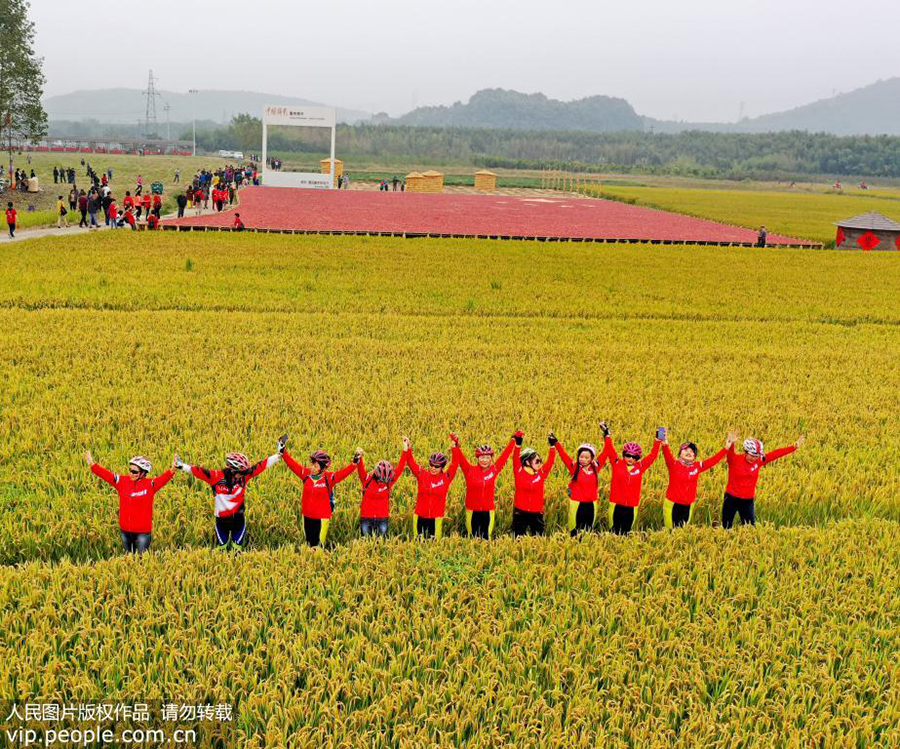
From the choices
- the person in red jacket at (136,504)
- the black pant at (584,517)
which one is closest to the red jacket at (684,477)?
the black pant at (584,517)

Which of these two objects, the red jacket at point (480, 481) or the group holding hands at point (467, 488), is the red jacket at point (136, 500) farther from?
the red jacket at point (480, 481)

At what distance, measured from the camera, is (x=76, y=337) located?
15500mm

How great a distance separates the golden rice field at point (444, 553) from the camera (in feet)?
16.8

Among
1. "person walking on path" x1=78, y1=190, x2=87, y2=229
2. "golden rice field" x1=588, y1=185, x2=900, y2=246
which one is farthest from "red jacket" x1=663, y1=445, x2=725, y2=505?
"golden rice field" x1=588, y1=185, x2=900, y2=246

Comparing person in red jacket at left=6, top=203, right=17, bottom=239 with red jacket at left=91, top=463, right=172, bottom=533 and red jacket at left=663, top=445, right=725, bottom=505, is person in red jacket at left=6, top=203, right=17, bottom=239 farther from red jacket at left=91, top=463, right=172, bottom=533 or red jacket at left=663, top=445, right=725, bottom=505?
red jacket at left=663, top=445, right=725, bottom=505

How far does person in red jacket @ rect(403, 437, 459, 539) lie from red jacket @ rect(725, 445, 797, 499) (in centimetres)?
310

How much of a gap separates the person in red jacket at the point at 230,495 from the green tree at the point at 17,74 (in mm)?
49631

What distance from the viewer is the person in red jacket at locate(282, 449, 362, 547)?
732 cm

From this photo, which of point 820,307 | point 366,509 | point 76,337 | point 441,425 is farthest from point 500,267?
point 366,509

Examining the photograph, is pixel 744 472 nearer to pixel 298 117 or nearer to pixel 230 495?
pixel 230 495

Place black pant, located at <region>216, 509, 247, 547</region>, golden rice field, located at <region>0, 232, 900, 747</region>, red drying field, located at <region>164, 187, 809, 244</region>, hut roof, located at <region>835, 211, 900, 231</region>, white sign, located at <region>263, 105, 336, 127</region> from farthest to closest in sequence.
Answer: white sign, located at <region>263, 105, 336, 127</region>, hut roof, located at <region>835, 211, 900, 231</region>, red drying field, located at <region>164, 187, 809, 244</region>, black pant, located at <region>216, 509, 247, 547</region>, golden rice field, located at <region>0, 232, 900, 747</region>

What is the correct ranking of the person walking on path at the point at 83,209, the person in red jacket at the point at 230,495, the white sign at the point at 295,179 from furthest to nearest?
1. the white sign at the point at 295,179
2. the person walking on path at the point at 83,209
3. the person in red jacket at the point at 230,495

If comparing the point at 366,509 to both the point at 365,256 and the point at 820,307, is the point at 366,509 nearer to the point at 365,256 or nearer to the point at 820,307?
the point at 820,307

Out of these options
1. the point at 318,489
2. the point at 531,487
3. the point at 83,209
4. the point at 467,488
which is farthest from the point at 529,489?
the point at 83,209
